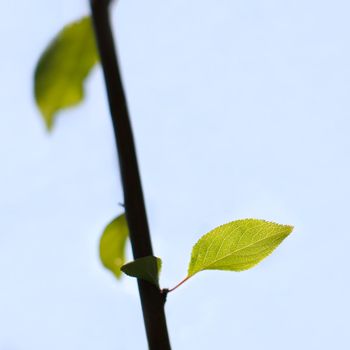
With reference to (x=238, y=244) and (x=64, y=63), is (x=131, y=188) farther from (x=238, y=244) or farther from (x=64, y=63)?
(x=64, y=63)

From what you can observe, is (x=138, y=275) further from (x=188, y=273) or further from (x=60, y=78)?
(x=60, y=78)

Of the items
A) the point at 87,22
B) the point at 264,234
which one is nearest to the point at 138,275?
the point at 264,234

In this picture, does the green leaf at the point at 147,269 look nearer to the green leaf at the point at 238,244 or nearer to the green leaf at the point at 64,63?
the green leaf at the point at 238,244

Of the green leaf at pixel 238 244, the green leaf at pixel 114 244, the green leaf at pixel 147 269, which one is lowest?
the green leaf at pixel 147 269

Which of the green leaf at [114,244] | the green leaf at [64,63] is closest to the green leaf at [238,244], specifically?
the green leaf at [114,244]

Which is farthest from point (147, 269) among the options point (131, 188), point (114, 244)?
point (114, 244)

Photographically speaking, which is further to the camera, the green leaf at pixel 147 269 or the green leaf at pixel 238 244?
the green leaf at pixel 238 244
